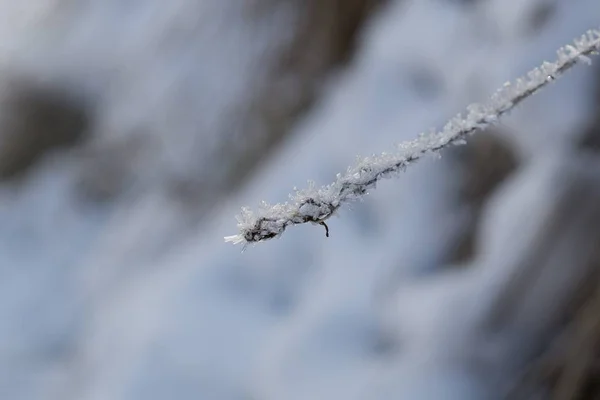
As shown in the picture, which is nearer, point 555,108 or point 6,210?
point 555,108

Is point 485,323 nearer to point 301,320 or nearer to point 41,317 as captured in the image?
point 301,320

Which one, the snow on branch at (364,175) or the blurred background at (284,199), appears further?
the blurred background at (284,199)

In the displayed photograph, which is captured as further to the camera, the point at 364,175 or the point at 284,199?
the point at 284,199

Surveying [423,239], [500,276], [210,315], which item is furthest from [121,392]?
[500,276]

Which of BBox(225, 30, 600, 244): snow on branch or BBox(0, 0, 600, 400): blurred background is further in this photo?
BBox(0, 0, 600, 400): blurred background

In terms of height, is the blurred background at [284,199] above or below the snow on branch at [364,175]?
above
